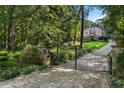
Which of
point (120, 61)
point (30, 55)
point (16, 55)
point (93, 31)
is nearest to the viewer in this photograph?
point (120, 61)

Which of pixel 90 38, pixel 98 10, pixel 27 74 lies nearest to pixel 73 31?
pixel 90 38

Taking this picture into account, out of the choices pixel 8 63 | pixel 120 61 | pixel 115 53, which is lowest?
pixel 8 63

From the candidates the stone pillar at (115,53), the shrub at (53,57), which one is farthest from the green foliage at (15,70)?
the stone pillar at (115,53)

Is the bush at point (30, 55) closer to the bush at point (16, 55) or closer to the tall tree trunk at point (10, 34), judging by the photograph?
the bush at point (16, 55)

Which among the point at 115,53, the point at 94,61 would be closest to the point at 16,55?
the point at 94,61

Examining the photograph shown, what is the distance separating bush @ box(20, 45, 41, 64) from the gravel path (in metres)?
0.53

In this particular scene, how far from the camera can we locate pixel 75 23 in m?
8.41

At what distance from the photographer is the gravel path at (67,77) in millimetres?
6145

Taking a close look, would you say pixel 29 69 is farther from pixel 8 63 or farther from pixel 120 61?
pixel 120 61

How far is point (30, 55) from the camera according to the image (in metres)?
8.29

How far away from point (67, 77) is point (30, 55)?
1712 mm

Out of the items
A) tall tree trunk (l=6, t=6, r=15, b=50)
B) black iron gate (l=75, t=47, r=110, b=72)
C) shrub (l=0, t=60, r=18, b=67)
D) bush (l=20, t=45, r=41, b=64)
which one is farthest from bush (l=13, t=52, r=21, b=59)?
black iron gate (l=75, t=47, r=110, b=72)

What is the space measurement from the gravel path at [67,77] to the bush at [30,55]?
529 millimetres

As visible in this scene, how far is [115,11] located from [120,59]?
1.12 metres
